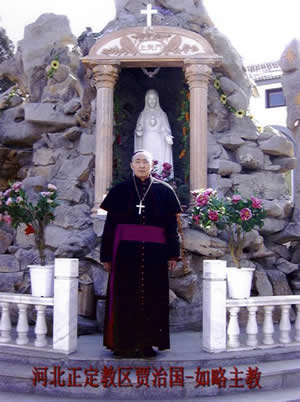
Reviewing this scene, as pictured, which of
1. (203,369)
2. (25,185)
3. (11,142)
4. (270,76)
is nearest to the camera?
(203,369)

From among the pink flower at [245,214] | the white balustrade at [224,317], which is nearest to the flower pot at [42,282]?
the white balustrade at [224,317]

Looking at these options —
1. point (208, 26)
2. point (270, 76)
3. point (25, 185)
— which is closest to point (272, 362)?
point (25, 185)

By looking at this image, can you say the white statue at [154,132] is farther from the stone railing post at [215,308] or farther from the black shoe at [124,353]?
the black shoe at [124,353]

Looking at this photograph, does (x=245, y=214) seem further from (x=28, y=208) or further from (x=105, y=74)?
(x=105, y=74)

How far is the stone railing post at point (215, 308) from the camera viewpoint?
4.94 meters

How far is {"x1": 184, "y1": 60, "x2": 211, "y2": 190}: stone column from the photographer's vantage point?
27.7ft

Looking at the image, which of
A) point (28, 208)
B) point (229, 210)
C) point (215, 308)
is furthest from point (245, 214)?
point (28, 208)

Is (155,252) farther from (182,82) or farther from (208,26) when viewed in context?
(208,26)

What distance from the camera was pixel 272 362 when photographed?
5000mm

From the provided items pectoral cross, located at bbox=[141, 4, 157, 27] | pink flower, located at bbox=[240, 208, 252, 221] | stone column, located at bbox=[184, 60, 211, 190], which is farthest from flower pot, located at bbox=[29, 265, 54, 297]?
pectoral cross, located at bbox=[141, 4, 157, 27]

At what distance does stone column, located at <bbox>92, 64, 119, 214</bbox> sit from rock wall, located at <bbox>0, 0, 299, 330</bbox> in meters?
0.64

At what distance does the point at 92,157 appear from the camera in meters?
→ 9.16

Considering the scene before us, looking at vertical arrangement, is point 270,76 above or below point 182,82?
above

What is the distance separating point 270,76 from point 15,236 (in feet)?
53.3
